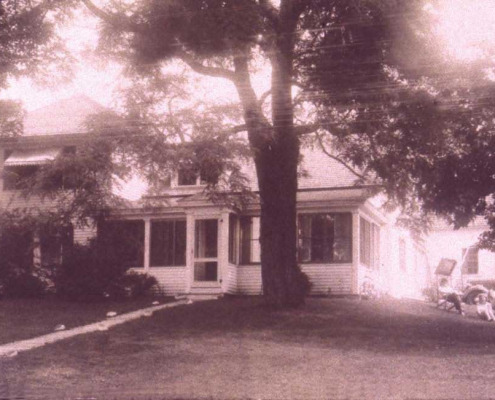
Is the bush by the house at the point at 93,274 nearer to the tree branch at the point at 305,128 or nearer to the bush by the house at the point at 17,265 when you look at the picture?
the bush by the house at the point at 17,265

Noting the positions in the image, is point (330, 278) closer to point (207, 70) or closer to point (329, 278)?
point (329, 278)

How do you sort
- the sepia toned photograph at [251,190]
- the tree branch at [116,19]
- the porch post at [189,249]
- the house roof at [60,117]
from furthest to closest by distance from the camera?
the house roof at [60,117] < the porch post at [189,249] < the tree branch at [116,19] < the sepia toned photograph at [251,190]

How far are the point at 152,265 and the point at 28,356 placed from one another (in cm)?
1458

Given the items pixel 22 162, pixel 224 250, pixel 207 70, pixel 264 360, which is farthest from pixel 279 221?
pixel 22 162

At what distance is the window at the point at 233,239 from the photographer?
2780cm

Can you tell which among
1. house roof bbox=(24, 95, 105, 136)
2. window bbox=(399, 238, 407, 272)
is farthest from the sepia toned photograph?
window bbox=(399, 238, 407, 272)

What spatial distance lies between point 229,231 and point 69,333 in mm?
10684

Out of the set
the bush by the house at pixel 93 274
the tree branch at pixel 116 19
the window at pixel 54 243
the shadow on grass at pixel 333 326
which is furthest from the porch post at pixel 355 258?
the tree branch at pixel 116 19

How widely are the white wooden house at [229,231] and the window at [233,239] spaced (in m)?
0.03

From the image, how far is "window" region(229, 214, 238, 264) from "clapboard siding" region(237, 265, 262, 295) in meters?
0.44

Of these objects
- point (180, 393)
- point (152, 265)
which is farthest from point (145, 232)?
point (180, 393)

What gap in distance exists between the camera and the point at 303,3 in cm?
2156

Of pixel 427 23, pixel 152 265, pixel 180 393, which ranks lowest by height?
pixel 180 393

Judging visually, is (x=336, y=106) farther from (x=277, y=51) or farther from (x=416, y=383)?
(x=416, y=383)
